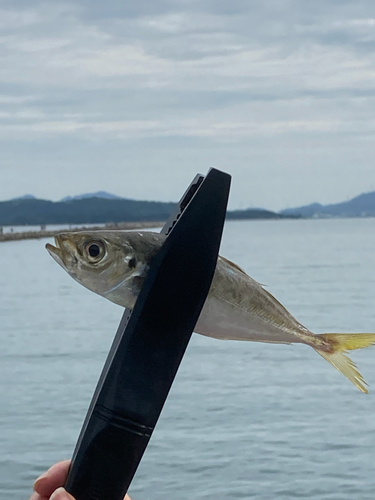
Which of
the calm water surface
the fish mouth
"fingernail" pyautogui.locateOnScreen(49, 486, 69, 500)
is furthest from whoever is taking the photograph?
the calm water surface

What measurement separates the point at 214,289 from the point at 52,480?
41cm

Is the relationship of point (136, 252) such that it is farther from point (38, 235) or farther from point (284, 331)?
point (38, 235)

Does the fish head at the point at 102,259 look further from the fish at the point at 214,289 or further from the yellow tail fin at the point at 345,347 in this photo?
→ the yellow tail fin at the point at 345,347

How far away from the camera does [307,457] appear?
461 inches

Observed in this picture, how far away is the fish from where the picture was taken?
103cm

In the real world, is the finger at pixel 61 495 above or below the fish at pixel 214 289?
below

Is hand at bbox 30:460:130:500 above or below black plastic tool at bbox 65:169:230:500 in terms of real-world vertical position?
below

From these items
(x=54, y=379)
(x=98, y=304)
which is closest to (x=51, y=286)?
(x=98, y=304)

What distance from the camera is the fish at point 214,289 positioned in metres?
1.03

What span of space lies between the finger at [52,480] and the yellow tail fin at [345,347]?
1.42 ft

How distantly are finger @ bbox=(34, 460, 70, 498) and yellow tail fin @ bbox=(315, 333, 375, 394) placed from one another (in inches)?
17.0

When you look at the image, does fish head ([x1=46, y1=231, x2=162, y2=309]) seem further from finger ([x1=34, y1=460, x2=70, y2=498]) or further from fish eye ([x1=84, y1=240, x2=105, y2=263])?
finger ([x1=34, y1=460, x2=70, y2=498])

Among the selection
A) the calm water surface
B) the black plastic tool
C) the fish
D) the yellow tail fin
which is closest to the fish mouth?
the fish

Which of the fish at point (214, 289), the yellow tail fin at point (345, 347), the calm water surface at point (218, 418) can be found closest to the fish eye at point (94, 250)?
the fish at point (214, 289)
